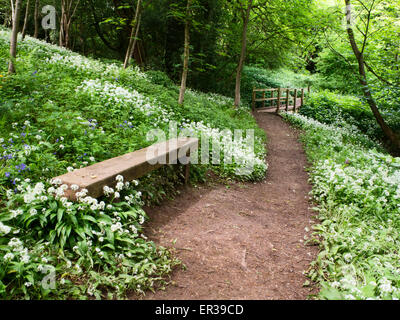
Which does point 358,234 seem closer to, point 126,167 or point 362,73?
point 126,167

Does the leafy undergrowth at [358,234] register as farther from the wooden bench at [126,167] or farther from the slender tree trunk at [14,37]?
the slender tree trunk at [14,37]

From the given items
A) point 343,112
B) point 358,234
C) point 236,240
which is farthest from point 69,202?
point 343,112

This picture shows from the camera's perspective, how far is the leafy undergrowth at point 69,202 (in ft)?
8.43

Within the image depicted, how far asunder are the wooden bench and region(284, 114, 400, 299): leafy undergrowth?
2.58m

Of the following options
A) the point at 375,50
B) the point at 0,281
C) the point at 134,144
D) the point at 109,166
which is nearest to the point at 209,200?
the point at 134,144

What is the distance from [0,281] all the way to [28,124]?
2.86m

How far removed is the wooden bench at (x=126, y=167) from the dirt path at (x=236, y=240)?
0.69m

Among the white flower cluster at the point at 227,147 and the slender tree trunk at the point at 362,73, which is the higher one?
the slender tree trunk at the point at 362,73

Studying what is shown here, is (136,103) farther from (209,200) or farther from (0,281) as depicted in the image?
(0,281)

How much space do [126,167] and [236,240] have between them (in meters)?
1.82

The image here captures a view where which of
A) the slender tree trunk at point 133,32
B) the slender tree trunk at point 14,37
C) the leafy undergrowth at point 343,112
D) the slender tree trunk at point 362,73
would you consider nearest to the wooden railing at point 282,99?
the leafy undergrowth at point 343,112

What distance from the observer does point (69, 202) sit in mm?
2982

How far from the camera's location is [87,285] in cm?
265

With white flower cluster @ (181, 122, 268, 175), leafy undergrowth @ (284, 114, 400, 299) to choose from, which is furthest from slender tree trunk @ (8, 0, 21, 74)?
leafy undergrowth @ (284, 114, 400, 299)
